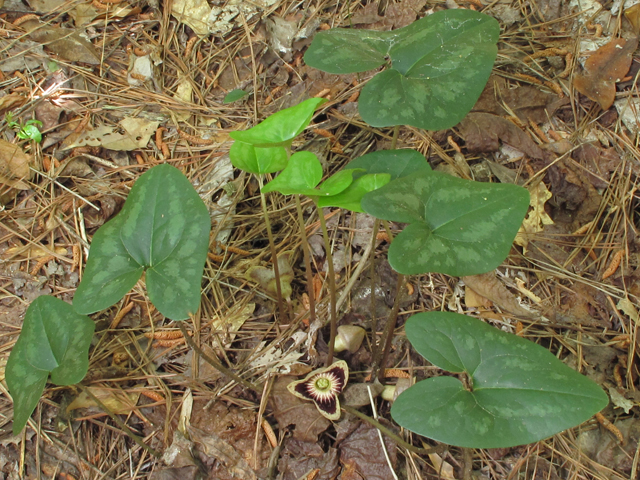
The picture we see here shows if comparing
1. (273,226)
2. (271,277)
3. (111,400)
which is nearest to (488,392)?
(271,277)

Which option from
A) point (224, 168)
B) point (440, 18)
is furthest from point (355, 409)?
point (440, 18)

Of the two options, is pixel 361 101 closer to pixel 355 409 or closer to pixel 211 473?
pixel 355 409

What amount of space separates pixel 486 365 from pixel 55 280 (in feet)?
5.66

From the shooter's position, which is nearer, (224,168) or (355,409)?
(355,409)

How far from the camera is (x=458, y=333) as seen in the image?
1.27 m

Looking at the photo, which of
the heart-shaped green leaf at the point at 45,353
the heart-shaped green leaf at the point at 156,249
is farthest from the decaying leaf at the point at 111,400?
the heart-shaped green leaf at the point at 156,249

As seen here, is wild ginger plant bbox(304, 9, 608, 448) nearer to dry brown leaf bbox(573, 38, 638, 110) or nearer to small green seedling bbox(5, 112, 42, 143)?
dry brown leaf bbox(573, 38, 638, 110)

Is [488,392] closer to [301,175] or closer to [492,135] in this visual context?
[301,175]

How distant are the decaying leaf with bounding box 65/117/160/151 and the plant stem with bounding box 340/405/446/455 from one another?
159cm

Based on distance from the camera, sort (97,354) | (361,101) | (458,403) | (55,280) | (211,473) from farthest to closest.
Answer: (55,280), (97,354), (211,473), (361,101), (458,403)

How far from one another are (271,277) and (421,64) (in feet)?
3.20

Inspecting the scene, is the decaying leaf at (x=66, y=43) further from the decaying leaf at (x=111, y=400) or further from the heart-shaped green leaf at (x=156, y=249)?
the decaying leaf at (x=111, y=400)

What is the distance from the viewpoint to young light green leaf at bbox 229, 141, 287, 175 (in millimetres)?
1634

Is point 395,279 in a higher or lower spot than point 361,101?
lower
